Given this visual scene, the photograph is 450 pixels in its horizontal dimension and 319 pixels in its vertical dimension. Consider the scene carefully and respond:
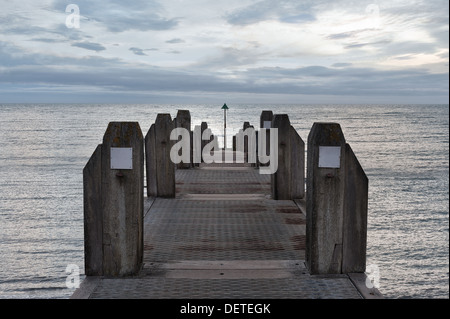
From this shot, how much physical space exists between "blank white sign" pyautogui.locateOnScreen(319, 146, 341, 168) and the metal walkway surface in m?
1.19

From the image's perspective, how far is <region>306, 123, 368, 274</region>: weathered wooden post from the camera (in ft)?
16.3

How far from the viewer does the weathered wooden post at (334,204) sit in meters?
4.98

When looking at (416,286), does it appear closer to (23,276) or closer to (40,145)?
(23,276)

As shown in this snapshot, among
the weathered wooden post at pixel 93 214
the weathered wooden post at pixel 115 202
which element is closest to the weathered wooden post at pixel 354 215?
the weathered wooden post at pixel 115 202

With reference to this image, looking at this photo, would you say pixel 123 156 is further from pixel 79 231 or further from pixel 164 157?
pixel 79 231

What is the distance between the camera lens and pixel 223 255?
597 cm

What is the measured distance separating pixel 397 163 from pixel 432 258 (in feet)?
96.2

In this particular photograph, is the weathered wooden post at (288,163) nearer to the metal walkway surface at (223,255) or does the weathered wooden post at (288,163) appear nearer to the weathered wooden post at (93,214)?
the metal walkway surface at (223,255)

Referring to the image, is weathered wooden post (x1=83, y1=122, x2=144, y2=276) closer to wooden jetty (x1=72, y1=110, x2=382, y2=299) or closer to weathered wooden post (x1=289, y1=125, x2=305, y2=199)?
wooden jetty (x1=72, y1=110, x2=382, y2=299)

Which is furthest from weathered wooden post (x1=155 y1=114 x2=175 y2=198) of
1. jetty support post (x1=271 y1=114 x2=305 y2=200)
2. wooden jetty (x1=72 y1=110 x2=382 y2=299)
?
jetty support post (x1=271 y1=114 x2=305 y2=200)

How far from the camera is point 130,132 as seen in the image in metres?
4.96

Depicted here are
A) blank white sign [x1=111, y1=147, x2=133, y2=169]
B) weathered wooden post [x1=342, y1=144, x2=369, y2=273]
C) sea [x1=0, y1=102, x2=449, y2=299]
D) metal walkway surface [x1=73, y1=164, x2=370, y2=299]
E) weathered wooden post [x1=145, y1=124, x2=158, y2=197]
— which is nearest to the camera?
metal walkway surface [x1=73, y1=164, x2=370, y2=299]

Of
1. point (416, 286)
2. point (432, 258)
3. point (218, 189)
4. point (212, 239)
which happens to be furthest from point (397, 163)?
point (212, 239)
